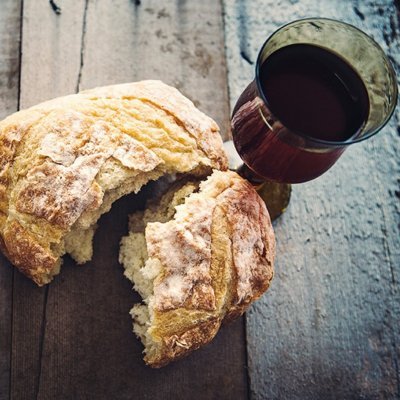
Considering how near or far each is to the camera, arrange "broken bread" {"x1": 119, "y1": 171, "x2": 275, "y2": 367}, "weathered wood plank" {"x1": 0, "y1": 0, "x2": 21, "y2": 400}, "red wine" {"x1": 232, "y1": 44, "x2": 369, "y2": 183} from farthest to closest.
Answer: "weathered wood plank" {"x1": 0, "y1": 0, "x2": 21, "y2": 400}
"broken bread" {"x1": 119, "y1": 171, "x2": 275, "y2": 367}
"red wine" {"x1": 232, "y1": 44, "x2": 369, "y2": 183}

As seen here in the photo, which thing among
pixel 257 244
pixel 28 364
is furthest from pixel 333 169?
pixel 28 364

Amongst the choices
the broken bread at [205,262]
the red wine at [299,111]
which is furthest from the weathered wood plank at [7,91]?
the red wine at [299,111]

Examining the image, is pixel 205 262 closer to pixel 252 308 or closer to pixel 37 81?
pixel 252 308

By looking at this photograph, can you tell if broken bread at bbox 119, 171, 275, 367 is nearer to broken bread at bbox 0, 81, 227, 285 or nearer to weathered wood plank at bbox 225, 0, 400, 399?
broken bread at bbox 0, 81, 227, 285

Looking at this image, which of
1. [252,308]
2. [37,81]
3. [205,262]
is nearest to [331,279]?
[252,308]

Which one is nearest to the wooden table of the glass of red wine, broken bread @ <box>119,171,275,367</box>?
broken bread @ <box>119,171,275,367</box>

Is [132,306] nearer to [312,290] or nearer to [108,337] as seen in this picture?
[108,337]
